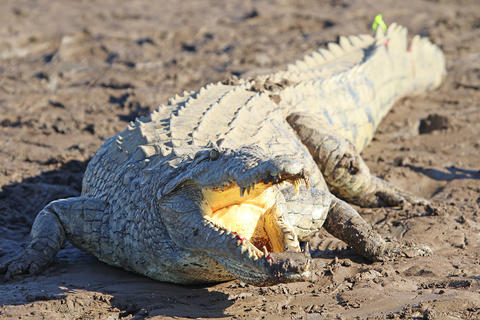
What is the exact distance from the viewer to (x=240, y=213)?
11.5ft

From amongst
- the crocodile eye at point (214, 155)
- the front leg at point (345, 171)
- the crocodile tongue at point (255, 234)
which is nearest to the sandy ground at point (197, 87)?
the front leg at point (345, 171)

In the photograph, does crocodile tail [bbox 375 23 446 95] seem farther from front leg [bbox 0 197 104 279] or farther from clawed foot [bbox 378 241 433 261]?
front leg [bbox 0 197 104 279]

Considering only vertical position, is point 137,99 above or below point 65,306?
above

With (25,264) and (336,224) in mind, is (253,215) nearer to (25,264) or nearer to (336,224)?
(336,224)

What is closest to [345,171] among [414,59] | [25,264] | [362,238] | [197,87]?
[362,238]

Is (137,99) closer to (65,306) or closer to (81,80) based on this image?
(81,80)

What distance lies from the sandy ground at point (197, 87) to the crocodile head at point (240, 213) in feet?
1.47

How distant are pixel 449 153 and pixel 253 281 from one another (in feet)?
13.0

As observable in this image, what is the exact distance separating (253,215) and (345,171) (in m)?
Answer: 1.91

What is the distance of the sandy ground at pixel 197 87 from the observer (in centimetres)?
347

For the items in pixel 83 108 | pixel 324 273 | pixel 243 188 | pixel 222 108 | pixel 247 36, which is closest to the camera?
pixel 243 188

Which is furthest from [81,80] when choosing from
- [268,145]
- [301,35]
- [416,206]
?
[416,206]

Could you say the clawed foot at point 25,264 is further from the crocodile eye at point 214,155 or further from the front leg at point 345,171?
the front leg at point 345,171

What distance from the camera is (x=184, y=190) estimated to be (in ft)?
11.3
